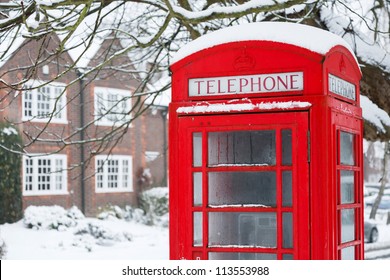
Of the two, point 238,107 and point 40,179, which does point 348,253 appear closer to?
point 238,107

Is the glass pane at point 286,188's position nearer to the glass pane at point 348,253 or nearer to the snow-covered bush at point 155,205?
the glass pane at point 348,253

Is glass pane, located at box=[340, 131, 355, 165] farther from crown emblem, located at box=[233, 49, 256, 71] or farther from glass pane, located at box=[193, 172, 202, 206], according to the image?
glass pane, located at box=[193, 172, 202, 206]

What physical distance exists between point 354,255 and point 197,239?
4.00 feet

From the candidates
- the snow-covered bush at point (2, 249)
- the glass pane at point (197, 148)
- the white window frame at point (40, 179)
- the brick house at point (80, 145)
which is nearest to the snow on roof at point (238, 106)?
the glass pane at point (197, 148)

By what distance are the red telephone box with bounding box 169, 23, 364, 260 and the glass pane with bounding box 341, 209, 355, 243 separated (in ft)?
0.05

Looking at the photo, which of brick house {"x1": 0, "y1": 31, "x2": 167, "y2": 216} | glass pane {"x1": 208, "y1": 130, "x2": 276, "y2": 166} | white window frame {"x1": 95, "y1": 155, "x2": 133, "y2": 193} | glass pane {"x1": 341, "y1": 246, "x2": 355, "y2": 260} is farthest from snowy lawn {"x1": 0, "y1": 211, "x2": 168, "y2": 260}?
glass pane {"x1": 208, "y1": 130, "x2": 276, "y2": 166}

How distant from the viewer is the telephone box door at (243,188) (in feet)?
15.5

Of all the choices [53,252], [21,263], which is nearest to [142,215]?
[53,252]

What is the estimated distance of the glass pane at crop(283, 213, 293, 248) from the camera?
4801 millimetres

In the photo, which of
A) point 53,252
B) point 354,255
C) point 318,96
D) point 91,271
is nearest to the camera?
point 318,96

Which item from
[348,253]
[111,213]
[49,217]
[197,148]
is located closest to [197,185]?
[197,148]

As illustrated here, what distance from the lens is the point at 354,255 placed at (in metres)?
5.32

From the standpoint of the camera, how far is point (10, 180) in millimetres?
24453

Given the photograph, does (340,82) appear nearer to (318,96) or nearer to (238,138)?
(318,96)
